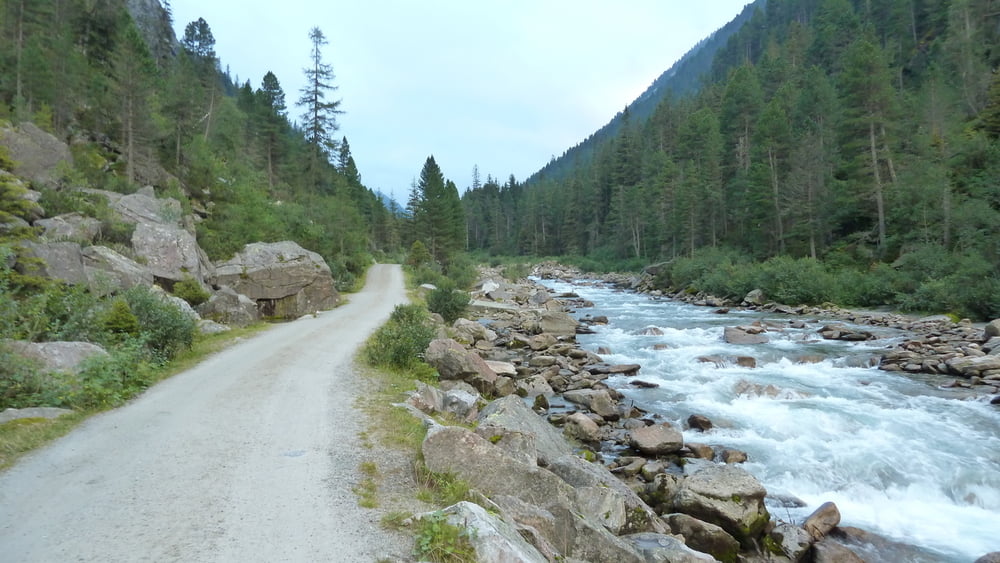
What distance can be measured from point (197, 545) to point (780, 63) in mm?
85460

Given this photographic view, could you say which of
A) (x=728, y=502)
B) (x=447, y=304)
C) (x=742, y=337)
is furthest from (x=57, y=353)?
(x=742, y=337)

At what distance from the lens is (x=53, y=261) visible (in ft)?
44.9

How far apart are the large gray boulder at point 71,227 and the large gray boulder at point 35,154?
3.77m

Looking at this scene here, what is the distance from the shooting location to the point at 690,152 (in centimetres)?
6881

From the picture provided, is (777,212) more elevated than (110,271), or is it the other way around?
(777,212)

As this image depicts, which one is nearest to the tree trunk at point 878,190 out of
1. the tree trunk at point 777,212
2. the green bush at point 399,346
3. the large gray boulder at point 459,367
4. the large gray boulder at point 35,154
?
the tree trunk at point 777,212

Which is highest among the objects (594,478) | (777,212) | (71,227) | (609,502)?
(777,212)

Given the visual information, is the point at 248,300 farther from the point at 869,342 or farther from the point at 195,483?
the point at 869,342

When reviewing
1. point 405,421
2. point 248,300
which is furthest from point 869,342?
point 248,300

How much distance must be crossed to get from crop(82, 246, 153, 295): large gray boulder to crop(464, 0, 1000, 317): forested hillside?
3357 cm

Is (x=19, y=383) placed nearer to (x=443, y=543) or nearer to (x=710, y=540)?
(x=443, y=543)

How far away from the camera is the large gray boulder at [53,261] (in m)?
13.1

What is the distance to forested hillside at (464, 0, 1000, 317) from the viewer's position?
27906 millimetres

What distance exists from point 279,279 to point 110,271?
6.79 metres
